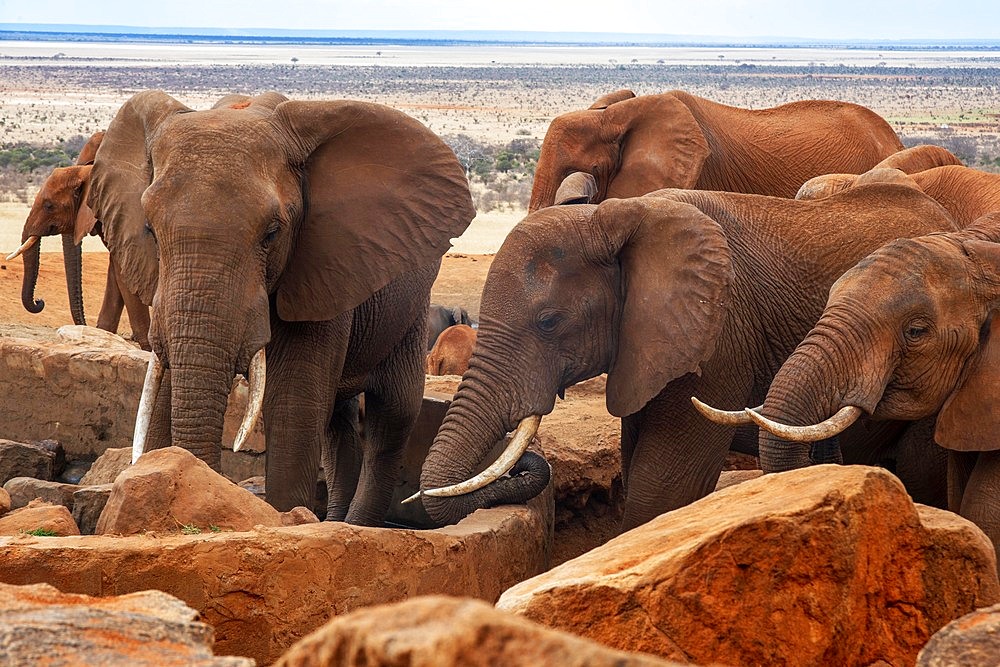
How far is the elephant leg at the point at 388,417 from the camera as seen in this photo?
784 centimetres

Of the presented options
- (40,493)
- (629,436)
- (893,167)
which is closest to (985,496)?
(629,436)

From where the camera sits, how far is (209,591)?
471cm

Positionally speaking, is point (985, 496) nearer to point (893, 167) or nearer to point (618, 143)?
point (893, 167)

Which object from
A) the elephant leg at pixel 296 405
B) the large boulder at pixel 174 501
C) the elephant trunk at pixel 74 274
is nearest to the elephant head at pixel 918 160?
the elephant leg at pixel 296 405

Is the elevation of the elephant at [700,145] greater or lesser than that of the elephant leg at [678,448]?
greater

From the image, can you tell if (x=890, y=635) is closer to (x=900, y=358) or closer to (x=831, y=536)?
(x=831, y=536)

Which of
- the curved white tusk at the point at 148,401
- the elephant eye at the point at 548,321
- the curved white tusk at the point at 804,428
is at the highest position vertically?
the elephant eye at the point at 548,321

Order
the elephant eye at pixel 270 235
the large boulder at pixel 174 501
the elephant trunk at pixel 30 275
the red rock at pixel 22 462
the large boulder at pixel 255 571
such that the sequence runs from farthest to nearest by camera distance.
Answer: the elephant trunk at pixel 30 275 → the red rock at pixel 22 462 → the elephant eye at pixel 270 235 → the large boulder at pixel 174 501 → the large boulder at pixel 255 571

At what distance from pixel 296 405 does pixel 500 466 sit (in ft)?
4.38

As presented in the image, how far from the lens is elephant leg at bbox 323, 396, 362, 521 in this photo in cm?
811

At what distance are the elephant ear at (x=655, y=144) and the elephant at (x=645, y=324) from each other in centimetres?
305

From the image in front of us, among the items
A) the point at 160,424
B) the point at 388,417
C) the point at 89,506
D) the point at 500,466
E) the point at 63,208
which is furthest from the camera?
the point at 63,208

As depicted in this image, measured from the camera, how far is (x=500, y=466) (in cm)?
565

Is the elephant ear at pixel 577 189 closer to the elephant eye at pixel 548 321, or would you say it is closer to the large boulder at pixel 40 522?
the elephant eye at pixel 548 321
